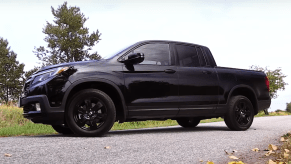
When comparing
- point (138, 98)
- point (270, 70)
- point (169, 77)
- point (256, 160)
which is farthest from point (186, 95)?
point (270, 70)

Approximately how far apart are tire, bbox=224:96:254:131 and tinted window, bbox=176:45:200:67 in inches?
50.5

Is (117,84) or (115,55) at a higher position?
(115,55)

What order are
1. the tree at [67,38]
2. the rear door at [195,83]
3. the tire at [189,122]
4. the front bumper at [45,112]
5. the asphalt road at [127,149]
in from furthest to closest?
the tree at [67,38], the tire at [189,122], the rear door at [195,83], the front bumper at [45,112], the asphalt road at [127,149]

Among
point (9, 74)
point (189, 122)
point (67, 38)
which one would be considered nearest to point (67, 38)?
point (67, 38)

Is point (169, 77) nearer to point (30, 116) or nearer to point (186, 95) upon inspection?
point (186, 95)

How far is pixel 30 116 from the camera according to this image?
610 centimetres

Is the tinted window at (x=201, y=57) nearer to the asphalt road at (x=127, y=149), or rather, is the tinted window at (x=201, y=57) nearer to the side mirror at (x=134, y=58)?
the side mirror at (x=134, y=58)

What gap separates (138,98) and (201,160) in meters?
2.42

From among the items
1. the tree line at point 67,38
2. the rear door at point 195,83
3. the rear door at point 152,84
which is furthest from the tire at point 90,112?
the tree line at point 67,38

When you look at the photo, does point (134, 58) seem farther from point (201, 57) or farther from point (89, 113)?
point (201, 57)

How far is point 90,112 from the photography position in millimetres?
6016

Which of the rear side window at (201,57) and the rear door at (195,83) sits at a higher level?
the rear side window at (201,57)

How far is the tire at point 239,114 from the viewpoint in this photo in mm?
7699

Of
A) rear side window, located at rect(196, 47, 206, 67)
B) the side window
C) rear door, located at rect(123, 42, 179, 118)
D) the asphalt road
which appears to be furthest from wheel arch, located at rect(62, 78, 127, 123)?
rear side window, located at rect(196, 47, 206, 67)
